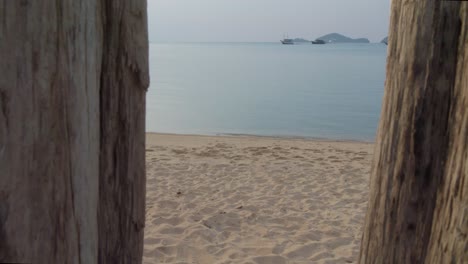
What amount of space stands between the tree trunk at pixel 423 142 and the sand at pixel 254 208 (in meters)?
2.74

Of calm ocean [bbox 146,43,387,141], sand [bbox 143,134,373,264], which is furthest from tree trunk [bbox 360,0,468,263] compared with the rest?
calm ocean [bbox 146,43,387,141]

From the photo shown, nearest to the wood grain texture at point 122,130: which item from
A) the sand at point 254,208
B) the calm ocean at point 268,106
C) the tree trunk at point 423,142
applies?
the tree trunk at point 423,142

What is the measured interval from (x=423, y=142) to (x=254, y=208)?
4465mm

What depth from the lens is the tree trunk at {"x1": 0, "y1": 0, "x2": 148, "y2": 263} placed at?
1.61 metres

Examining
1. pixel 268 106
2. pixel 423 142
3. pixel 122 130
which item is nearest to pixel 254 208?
pixel 122 130

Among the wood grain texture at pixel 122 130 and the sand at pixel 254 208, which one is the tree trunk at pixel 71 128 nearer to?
the wood grain texture at pixel 122 130

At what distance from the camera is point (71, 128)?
173 centimetres

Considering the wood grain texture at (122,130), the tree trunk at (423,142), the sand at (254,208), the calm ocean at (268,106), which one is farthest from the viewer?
the calm ocean at (268,106)

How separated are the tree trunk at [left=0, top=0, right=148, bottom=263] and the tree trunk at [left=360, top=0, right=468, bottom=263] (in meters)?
0.97

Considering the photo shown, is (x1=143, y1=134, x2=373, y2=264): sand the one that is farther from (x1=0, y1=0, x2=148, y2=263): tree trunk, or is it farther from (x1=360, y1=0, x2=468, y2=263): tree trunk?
(x1=360, y1=0, x2=468, y2=263): tree trunk

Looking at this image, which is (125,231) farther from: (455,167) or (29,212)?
(455,167)

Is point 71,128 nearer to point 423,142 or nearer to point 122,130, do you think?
point 122,130

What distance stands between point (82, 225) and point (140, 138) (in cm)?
42

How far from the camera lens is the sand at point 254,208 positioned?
4613 mm
